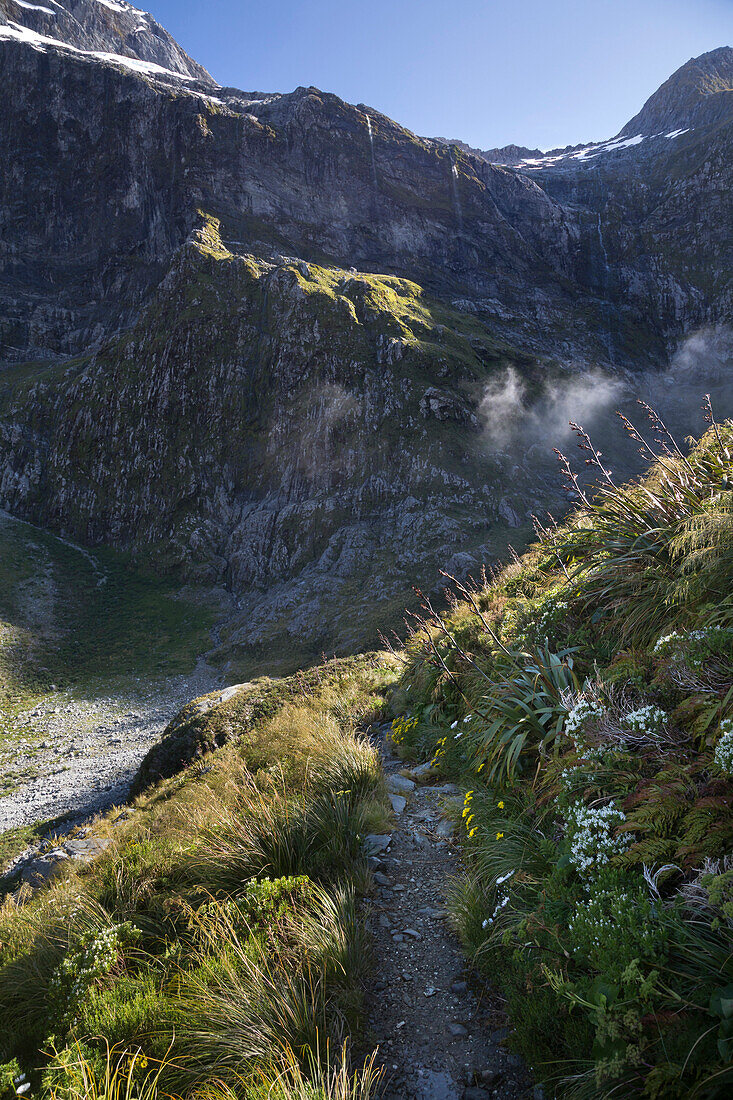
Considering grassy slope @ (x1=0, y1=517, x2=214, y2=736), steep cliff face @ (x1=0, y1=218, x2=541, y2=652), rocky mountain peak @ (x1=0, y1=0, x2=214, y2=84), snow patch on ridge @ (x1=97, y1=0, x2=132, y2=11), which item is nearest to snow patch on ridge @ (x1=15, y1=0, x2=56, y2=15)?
rocky mountain peak @ (x1=0, y1=0, x2=214, y2=84)

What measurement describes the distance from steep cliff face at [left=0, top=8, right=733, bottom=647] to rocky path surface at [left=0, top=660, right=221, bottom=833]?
12.2m

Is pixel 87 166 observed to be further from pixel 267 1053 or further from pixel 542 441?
pixel 267 1053

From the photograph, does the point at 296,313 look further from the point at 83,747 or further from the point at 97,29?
the point at 97,29

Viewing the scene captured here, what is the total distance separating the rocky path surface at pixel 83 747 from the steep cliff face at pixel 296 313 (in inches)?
479

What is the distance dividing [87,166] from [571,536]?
14045 centimetres

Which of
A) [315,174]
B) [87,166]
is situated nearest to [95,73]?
[87,166]

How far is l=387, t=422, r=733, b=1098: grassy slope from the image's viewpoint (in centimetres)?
228

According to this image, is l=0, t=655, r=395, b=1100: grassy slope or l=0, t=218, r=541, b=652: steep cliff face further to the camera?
l=0, t=218, r=541, b=652: steep cliff face

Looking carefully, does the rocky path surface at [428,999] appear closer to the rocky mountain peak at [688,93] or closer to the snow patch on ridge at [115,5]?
the rocky mountain peak at [688,93]

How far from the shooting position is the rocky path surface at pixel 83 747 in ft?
89.7

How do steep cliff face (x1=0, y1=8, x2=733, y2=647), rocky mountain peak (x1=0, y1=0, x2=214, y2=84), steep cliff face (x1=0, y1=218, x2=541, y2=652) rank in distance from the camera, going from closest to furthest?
1. steep cliff face (x1=0, y1=218, x2=541, y2=652)
2. steep cliff face (x1=0, y1=8, x2=733, y2=647)
3. rocky mountain peak (x1=0, y1=0, x2=214, y2=84)

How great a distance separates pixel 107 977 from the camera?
3.93m

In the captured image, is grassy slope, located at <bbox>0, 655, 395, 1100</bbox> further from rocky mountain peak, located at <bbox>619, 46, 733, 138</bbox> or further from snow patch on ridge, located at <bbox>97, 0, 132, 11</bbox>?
snow patch on ridge, located at <bbox>97, 0, 132, 11</bbox>

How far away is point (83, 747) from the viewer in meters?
36.1
